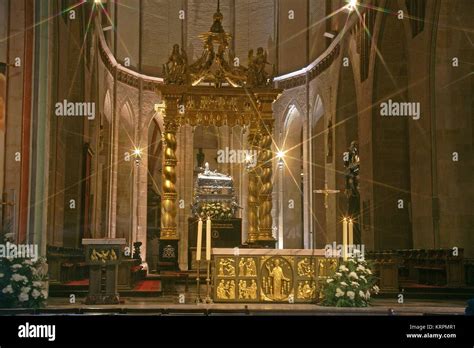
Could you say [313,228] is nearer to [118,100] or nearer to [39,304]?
[118,100]

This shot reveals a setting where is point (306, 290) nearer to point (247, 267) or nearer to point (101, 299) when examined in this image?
point (247, 267)

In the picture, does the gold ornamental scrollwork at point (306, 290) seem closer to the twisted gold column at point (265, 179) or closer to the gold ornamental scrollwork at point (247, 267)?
the gold ornamental scrollwork at point (247, 267)

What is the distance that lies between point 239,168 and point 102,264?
1907 cm

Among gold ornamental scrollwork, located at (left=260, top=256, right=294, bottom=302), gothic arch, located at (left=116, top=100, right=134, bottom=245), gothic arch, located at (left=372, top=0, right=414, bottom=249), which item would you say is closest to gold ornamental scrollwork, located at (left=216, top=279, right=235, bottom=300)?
gold ornamental scrollwork, located at (left=260, top=256, right=294, bottom=302)

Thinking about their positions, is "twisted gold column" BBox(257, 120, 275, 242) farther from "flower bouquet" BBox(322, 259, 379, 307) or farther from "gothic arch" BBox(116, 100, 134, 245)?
"gothic arch" BBox(116, 100, 134, 245)

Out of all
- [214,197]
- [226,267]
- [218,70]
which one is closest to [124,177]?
[214,197]

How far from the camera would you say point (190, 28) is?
30.9m

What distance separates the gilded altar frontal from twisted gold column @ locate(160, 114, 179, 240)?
5 cm

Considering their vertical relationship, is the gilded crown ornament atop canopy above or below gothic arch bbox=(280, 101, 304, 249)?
above

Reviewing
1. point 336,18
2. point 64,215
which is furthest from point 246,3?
point 64,215

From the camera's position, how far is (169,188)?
59.8 ft

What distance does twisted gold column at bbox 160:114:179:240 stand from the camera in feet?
59.0

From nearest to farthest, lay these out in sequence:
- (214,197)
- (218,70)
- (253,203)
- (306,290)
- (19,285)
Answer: (19,285) → (306,290) → (218,70) → (253,203) → (214,197)
